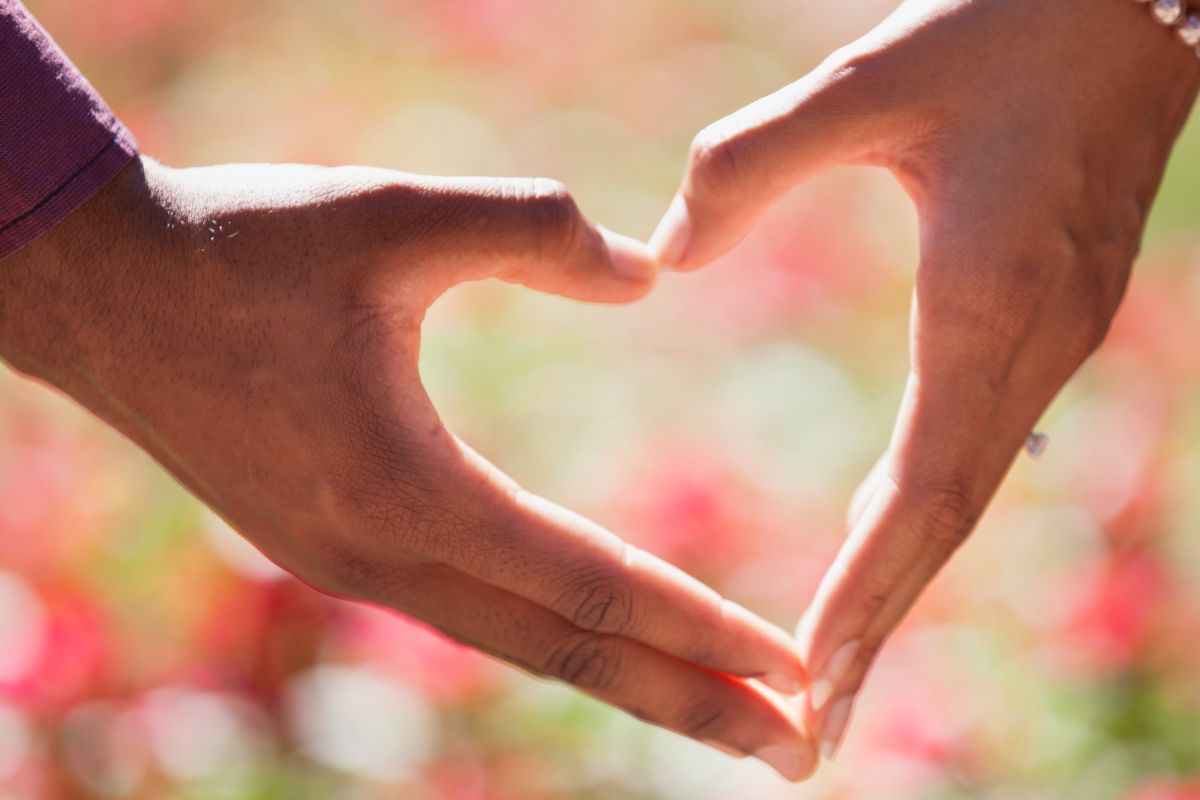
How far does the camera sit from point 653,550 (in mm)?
1953

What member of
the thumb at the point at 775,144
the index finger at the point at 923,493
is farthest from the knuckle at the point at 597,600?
the thumb at the point at 775,144

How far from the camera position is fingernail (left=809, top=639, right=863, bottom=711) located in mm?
1205

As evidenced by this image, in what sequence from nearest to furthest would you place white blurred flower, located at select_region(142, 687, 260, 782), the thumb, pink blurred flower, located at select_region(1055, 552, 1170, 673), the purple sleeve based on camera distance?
the purple sleeve → the thumb → white blurred flower, located at select_region(142, 687, 260, 782) → pink blurred flower, located at select_region(1055, 552, 1170, 673)

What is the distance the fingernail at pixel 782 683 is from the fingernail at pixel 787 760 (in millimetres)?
58

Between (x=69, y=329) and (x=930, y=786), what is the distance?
4.25ft

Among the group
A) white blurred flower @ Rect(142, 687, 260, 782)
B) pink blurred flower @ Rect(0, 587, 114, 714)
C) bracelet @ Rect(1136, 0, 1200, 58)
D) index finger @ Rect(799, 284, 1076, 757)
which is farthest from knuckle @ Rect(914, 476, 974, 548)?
pink blurred flower @ Rect(0, 587, 114, 714)

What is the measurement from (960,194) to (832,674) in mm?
499

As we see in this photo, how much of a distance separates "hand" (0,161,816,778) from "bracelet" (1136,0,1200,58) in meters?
0.59

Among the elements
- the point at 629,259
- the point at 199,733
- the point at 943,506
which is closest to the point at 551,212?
the point at 629,259

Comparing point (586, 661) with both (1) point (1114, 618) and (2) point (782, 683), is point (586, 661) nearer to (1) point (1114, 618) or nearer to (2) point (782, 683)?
(2) point (782, 683)

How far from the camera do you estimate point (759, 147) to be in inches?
44.3

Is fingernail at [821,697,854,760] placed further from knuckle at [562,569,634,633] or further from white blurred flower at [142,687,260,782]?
white blurred flower at [142,687,260,782]

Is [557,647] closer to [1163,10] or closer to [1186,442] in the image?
[1163,10]

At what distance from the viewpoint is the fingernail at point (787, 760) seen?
1.20 metres
